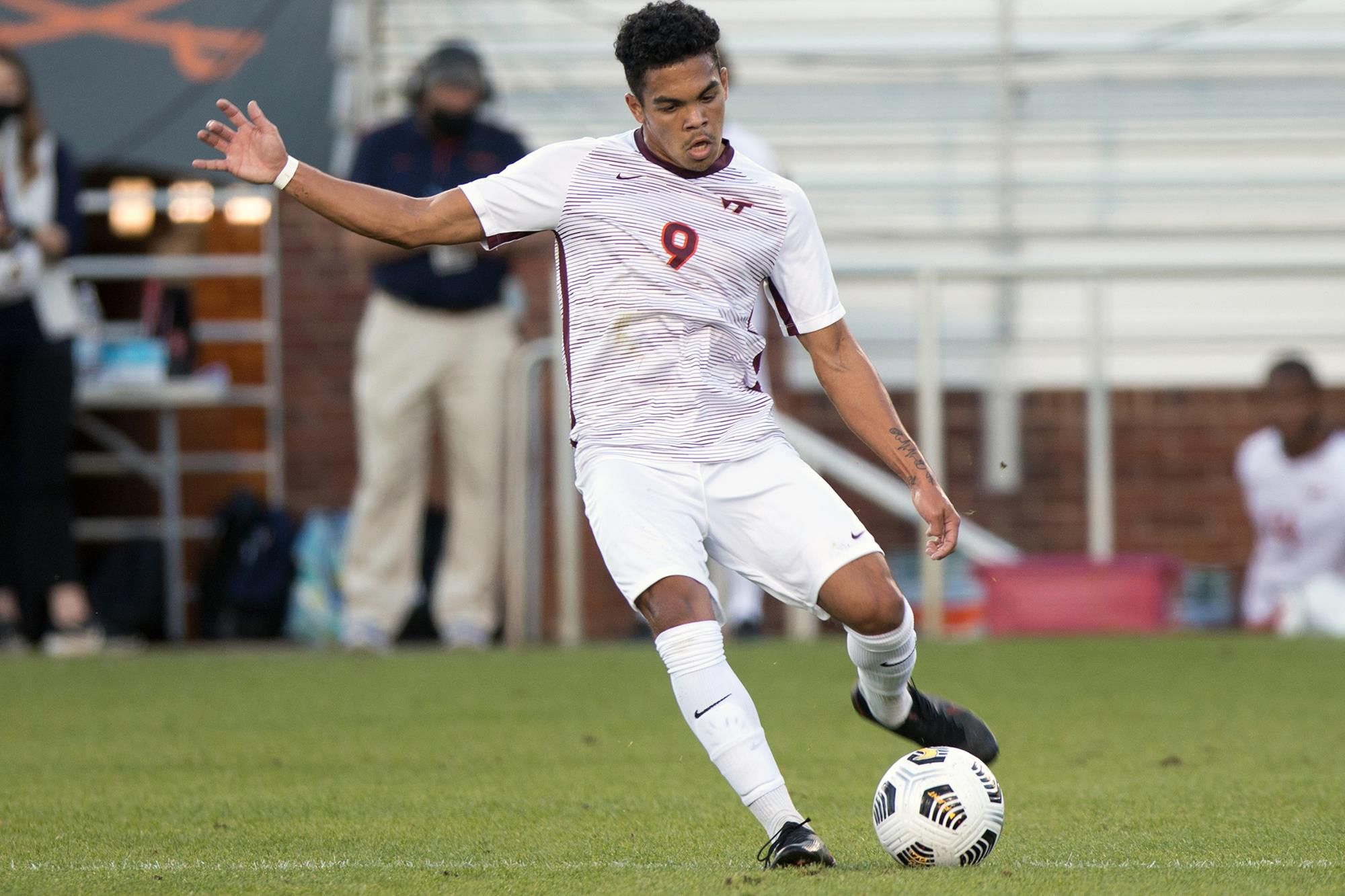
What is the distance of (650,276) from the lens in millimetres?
4508

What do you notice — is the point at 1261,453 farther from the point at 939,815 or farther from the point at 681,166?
the point at 939,815

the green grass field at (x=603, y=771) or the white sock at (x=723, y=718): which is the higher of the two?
the white sock at (x=723, y=718)

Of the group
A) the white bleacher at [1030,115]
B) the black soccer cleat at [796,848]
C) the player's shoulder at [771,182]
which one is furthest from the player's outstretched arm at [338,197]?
the white bleacher at [1030,115]

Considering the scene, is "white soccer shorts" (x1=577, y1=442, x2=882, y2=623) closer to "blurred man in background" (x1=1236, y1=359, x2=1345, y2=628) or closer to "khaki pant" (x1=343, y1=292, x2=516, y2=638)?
"khaki pant" (x1=343, y1=292, x2=516, y2=638)

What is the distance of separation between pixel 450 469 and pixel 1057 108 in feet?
18.5

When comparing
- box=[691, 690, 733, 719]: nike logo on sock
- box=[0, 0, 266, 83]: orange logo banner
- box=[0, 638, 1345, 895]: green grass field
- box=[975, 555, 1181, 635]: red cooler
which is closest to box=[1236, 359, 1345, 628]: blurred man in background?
box=[975, 555, 1181, 635]: red cooler

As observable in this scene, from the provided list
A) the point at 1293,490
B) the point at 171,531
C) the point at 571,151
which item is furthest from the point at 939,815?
the point at 171,531

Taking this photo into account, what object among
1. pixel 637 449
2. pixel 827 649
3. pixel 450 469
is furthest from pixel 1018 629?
pixel 637 449

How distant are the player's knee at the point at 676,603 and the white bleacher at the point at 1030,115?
850 centimetres

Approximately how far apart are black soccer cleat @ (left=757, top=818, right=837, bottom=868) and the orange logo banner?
803 centimetres

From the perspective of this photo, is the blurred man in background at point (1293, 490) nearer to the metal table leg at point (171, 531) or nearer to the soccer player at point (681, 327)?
the metal table leg at point (171, 531)

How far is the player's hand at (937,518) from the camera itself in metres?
4.45

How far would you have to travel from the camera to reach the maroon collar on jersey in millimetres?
4547

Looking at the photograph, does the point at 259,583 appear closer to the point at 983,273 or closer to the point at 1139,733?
the point at 983,273
